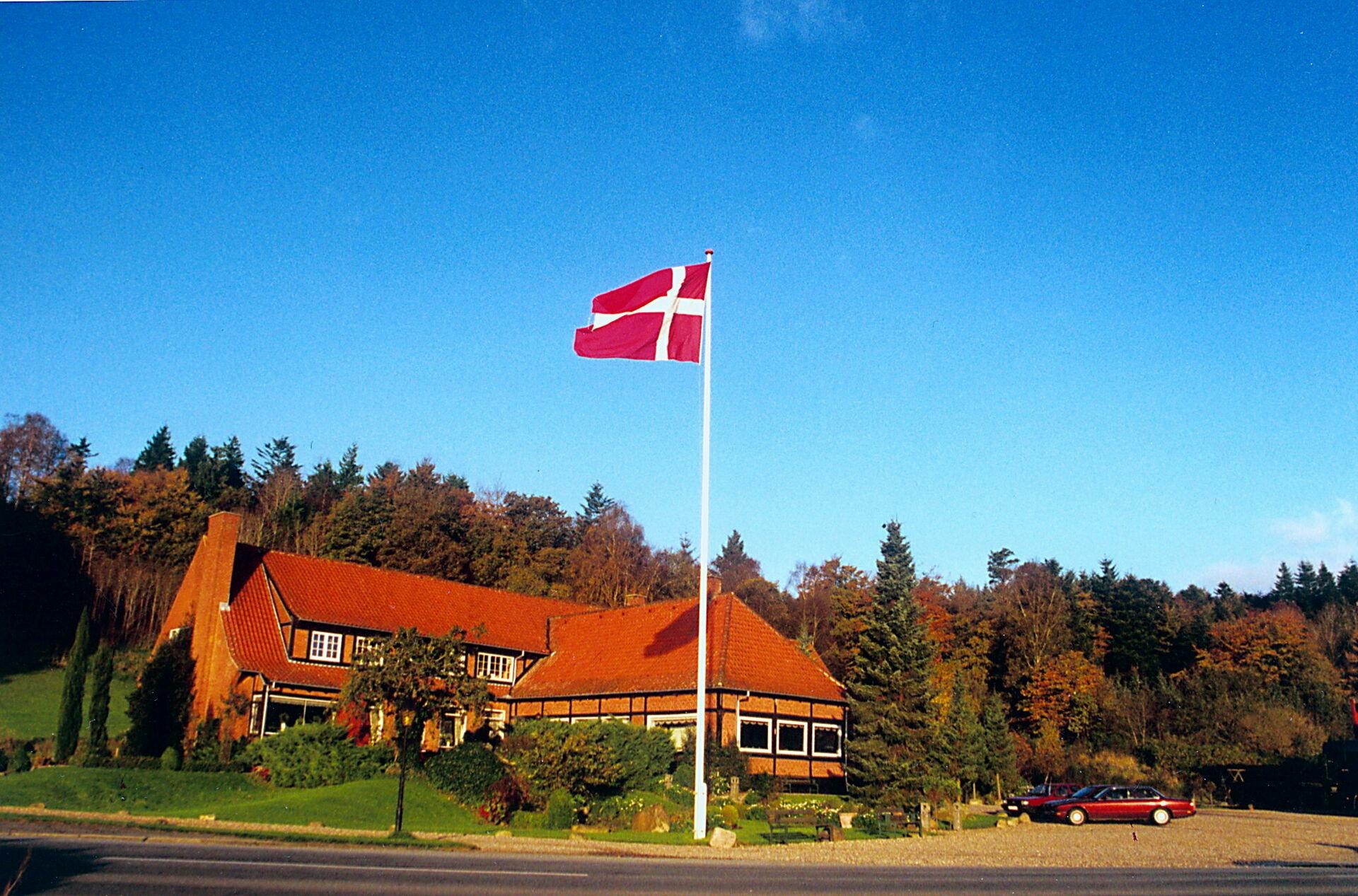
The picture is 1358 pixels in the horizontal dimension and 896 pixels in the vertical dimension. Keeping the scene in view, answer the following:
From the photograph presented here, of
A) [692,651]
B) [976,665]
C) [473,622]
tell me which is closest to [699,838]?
[692,651]

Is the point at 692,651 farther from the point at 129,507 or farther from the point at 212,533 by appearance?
the point at 129,507

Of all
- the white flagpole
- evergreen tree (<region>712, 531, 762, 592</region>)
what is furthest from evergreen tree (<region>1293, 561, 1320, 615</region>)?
the white flagpole

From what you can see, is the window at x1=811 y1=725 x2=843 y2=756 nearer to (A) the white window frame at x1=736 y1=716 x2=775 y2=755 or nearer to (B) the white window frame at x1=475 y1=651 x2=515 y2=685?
(A) the white window frame at x1=736 y1=716 x2=775 y2=755

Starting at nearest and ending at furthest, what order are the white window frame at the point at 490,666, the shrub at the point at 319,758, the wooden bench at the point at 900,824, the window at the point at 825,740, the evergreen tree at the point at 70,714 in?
the wooden bench at the point at 900,824 → the shrub at the point at 319,758 → the evergreen tree at the point at 70,714 → the window at the point at 825,740 → the white window frame at the point at 490,666

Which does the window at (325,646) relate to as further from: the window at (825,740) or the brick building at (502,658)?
the window at (825,740)

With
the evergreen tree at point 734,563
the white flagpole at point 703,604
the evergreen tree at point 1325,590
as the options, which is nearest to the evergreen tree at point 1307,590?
the evergreen tree at point 1325,590

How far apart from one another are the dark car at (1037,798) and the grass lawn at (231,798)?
66.6ft

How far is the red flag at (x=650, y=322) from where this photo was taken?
22.5 m

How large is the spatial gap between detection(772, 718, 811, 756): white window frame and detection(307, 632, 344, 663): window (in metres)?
18.1

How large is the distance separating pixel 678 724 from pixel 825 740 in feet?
20.8

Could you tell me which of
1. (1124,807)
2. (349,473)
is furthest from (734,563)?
(1124,807)

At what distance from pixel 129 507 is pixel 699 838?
58.7 metres

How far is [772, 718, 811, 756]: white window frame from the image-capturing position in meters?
→ 38.5

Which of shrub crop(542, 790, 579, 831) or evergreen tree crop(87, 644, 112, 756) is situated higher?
evergreen tree crop(87, 644, 112, 756)
